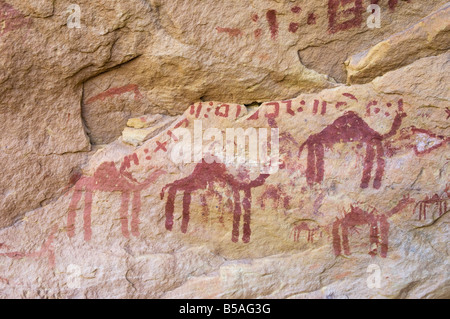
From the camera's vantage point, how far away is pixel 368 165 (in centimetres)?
220

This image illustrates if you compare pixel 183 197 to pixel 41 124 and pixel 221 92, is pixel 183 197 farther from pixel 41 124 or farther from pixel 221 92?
pixel 41 124

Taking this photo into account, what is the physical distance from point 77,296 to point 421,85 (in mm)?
1916

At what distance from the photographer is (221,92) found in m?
2.37

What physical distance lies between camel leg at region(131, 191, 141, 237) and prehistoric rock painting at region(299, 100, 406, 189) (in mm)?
844

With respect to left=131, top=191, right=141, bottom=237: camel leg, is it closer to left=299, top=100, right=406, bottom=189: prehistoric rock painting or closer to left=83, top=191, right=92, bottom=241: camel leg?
left=83, top=191, right=92, bottom=241: camel leg

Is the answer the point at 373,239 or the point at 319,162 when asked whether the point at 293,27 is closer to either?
the point at 319,162

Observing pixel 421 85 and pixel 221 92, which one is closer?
pixel 421 85

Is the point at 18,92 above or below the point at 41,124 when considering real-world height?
above

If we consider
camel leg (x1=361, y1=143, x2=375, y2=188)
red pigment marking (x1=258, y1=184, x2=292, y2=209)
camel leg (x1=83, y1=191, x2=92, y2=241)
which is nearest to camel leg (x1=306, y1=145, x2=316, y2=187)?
red pigment marking (x1=258, y1=184, x2=292, y2=209)

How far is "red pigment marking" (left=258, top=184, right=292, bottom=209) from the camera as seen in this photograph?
2.24 m

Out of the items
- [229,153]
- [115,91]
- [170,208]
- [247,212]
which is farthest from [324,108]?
[115,91]

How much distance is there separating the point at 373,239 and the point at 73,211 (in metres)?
1.49

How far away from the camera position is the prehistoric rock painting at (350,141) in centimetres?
220

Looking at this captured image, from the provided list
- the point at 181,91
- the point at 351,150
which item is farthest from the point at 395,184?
the point at 181,91
